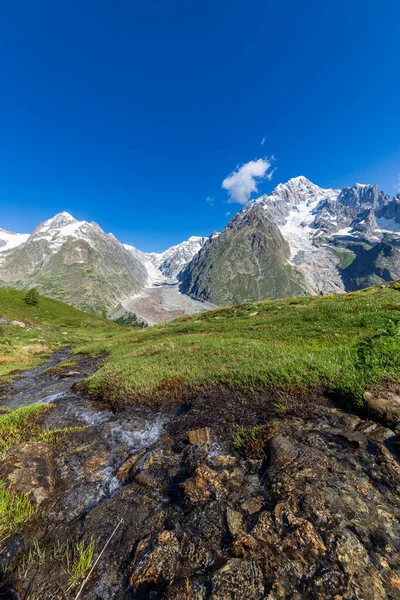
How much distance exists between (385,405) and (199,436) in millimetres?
6016

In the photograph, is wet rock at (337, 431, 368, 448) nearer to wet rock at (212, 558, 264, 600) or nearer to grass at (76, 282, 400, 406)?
grass at (76, 282, 400, 406)

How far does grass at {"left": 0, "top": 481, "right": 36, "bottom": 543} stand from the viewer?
5.26 m

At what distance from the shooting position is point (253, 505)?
508 centimetres

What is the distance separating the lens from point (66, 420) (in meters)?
11.8

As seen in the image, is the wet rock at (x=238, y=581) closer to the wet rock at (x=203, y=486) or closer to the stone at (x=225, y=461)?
the wet rock at (x=203, y=486)

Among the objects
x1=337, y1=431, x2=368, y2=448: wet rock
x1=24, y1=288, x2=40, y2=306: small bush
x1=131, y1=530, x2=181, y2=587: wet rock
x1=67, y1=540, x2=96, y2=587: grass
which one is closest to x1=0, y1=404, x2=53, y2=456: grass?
x1=67, y1=540, x2=96, y2=587: grass

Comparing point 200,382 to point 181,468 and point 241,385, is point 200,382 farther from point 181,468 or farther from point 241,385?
point 181,468

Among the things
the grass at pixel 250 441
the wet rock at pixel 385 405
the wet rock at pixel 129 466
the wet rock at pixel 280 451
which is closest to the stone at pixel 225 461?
the grass at pixel 250 441

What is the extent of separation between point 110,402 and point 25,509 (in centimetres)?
787

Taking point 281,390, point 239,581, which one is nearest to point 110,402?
point 281,390

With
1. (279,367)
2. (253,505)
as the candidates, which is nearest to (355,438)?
(253,505)

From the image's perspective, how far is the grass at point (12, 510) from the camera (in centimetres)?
526

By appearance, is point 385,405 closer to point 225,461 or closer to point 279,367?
point 279,367

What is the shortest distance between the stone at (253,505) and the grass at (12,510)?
5.05 meters
